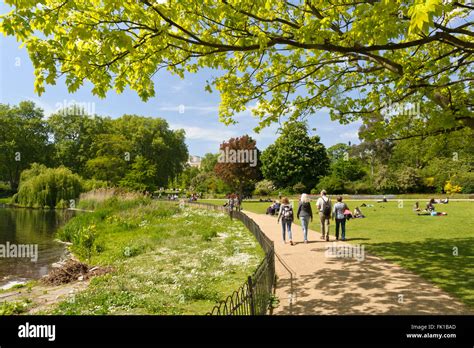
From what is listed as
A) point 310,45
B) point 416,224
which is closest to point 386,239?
point 416,224

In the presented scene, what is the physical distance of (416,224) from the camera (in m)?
17.6

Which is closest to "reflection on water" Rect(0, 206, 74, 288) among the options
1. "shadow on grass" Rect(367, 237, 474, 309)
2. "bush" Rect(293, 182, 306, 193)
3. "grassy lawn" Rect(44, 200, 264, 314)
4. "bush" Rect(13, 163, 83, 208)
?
"grassy lawn" Rect(44, 200, 264, 314)

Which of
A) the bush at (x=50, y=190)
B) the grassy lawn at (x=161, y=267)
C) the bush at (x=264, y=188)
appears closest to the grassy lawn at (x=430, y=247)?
the grassy lawn at (x=161, y=267)

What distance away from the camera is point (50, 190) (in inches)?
1721

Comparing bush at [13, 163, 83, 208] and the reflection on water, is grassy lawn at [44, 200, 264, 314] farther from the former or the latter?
bush at [13, 163, 83, 208]

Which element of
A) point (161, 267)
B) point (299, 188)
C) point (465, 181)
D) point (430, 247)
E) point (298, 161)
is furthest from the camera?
point (298, 161)

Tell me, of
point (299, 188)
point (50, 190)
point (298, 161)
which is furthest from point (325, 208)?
point (298, 161)

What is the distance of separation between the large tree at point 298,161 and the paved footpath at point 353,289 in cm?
4918

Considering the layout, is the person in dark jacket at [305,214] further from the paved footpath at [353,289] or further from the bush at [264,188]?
the bush at [264,188]

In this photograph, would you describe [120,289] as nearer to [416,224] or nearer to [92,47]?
[92,47]

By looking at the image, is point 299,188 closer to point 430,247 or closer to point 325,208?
point 325,208

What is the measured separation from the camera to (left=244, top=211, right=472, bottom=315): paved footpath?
19.1 feet

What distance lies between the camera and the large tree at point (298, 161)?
193 feet

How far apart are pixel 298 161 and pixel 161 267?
5047 centimetres
